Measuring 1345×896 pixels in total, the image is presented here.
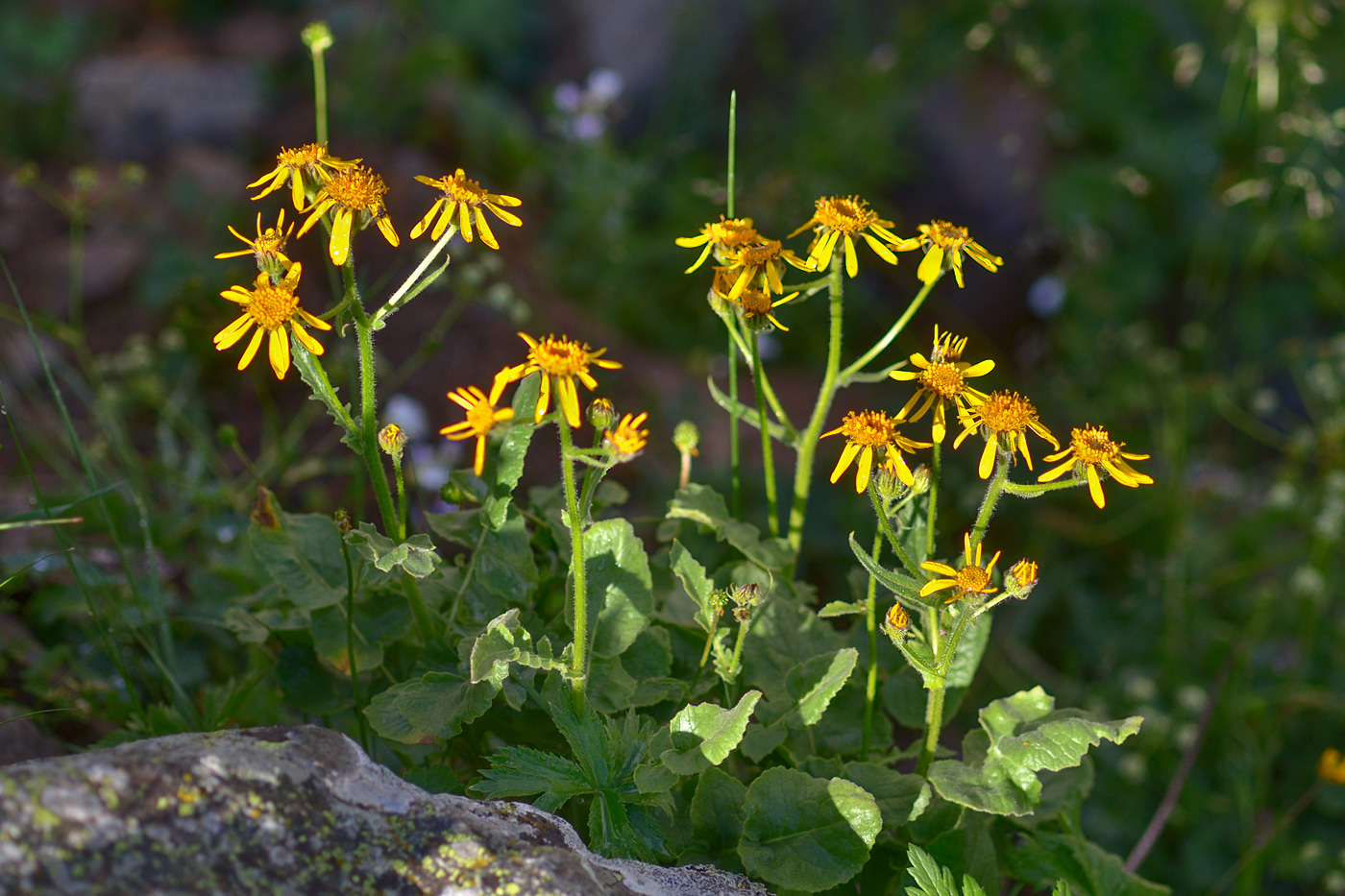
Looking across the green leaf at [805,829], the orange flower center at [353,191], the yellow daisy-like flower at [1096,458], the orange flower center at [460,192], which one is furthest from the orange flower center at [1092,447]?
the orange flower center at [353,191]

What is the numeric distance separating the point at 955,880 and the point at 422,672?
79 cm

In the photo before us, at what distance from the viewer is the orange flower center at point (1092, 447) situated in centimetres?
130

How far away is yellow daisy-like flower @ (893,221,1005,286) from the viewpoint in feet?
4.75

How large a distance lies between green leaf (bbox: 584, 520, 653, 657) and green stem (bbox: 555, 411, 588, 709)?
106mm

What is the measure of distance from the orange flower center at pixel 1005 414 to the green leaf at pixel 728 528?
400mm

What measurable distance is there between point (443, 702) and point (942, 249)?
949mm

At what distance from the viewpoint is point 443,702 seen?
4.42 feet

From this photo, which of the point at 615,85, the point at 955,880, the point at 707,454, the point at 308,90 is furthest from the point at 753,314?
the point at 308,90

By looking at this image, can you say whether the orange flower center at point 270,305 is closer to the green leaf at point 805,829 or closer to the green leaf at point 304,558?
the green leaf at point 304,558

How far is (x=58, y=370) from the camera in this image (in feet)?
10.6

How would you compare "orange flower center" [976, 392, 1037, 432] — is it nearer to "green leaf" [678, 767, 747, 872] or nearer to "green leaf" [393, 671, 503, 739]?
"green leaf" [678, 767, 747, 872]

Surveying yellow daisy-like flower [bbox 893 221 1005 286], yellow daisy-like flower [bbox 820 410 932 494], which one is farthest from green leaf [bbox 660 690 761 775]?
yellow daisy-like flower [bbox 893 221 1005 286]

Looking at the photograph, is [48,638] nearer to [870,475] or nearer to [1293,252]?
[870,475]

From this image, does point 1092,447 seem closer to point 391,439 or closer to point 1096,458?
point 1096,458
